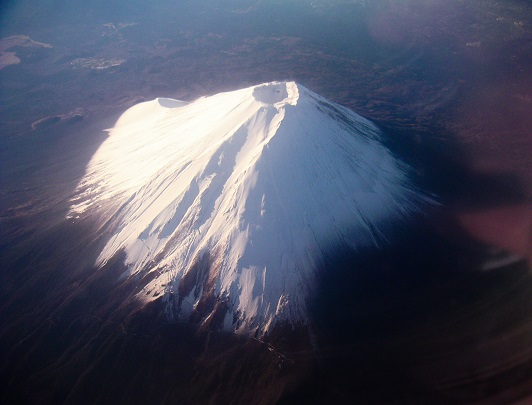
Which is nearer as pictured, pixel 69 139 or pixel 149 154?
pixel 149 154

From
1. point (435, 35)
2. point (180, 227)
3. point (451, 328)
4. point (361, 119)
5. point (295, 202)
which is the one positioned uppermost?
point (435, 35)

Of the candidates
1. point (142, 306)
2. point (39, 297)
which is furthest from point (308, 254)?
point (39, 297)

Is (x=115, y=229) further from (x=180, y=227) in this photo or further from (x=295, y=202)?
(x=295, y=202)

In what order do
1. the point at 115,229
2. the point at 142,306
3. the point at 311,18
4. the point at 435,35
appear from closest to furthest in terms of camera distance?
the point at 142,306 < the point at 115,229 < the point at 435,35 < the point at 311,18

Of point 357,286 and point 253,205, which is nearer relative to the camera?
point 357,286

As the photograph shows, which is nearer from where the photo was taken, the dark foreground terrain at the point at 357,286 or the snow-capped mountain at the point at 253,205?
the dark foreground terrain at the point at 357,286

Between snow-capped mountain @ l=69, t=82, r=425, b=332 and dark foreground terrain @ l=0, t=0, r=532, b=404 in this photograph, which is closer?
dark foreground terrain @ l=0, t=0, r=532, b=404

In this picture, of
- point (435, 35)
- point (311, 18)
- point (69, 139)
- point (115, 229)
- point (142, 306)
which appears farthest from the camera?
point (311, 18)

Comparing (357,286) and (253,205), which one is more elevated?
(253,205)
